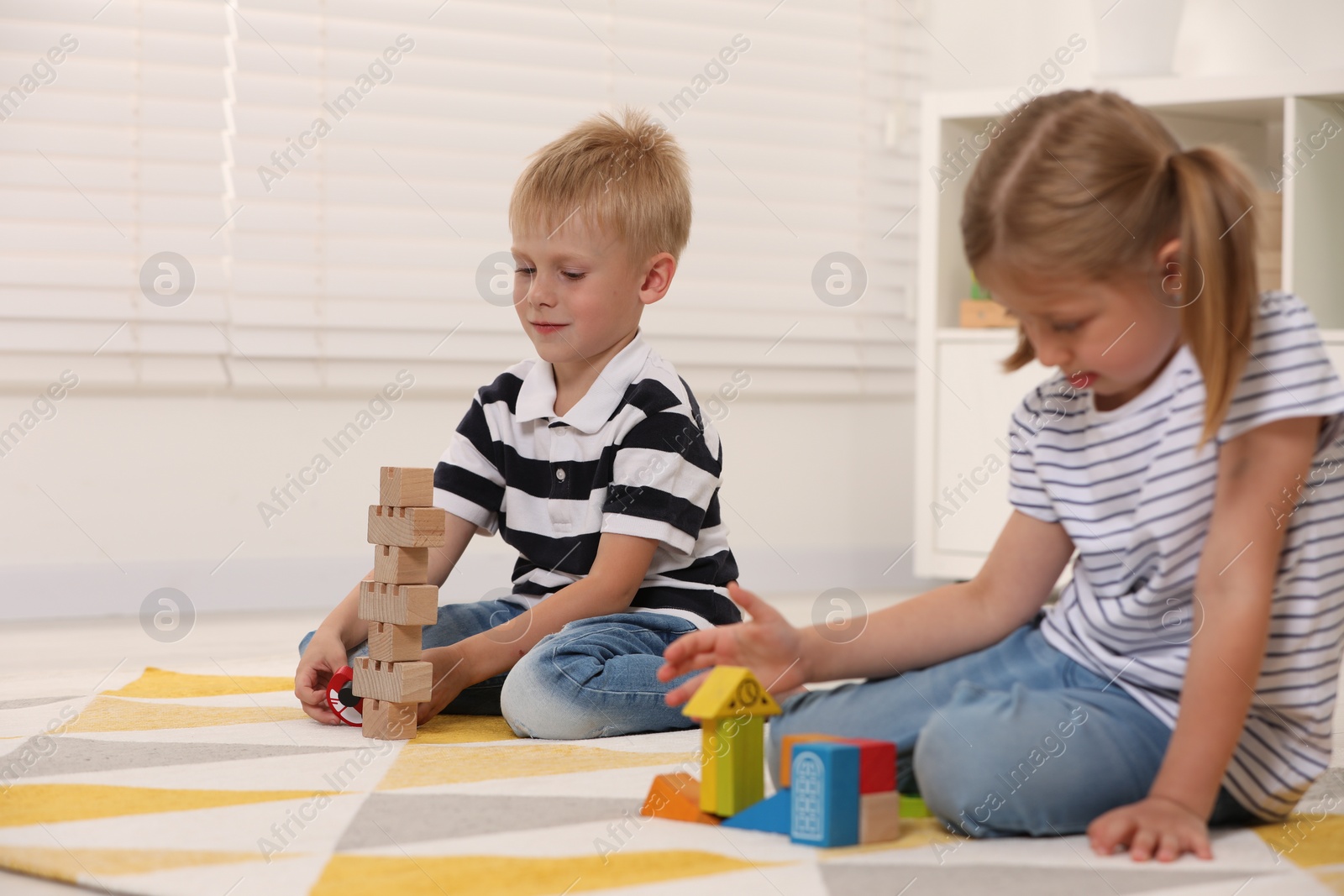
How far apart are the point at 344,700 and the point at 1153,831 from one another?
0.69 meters

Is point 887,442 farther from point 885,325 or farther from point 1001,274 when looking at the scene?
point 1001,274

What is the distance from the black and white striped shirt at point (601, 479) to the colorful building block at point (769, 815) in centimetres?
40

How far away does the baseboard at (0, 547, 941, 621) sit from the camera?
192cm

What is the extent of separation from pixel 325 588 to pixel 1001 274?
4.94 feet

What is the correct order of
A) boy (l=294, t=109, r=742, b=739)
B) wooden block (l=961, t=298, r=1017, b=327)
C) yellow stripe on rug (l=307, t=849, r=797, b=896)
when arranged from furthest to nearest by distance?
wooden block (l=961, t=298, r=1017, b=327), boy (l=294, t=109, r=742, b=739), yellow stripe on rug (l=307, t=849, r=797, b=896)

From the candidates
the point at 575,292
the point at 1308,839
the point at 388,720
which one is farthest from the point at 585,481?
the point at 1308,839

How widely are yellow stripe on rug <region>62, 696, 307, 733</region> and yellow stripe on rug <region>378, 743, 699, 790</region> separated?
0.20m

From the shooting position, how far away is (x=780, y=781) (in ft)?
2.71

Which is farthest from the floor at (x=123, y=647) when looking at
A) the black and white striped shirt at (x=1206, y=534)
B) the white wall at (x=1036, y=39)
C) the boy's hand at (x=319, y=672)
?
the white wall at (x=1036, y=39)

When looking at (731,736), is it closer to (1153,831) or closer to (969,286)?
(1153,831)

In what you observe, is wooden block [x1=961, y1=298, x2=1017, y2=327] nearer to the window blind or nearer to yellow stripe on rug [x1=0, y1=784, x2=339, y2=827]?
the window blind

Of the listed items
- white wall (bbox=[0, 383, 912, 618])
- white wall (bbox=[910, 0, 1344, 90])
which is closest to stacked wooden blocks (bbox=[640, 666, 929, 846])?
white wall (bbox=[0, 383, 912, 618])

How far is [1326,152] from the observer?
1.94 meters

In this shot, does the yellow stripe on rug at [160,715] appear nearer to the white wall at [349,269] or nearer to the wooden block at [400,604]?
the wooden block at [400,604]
